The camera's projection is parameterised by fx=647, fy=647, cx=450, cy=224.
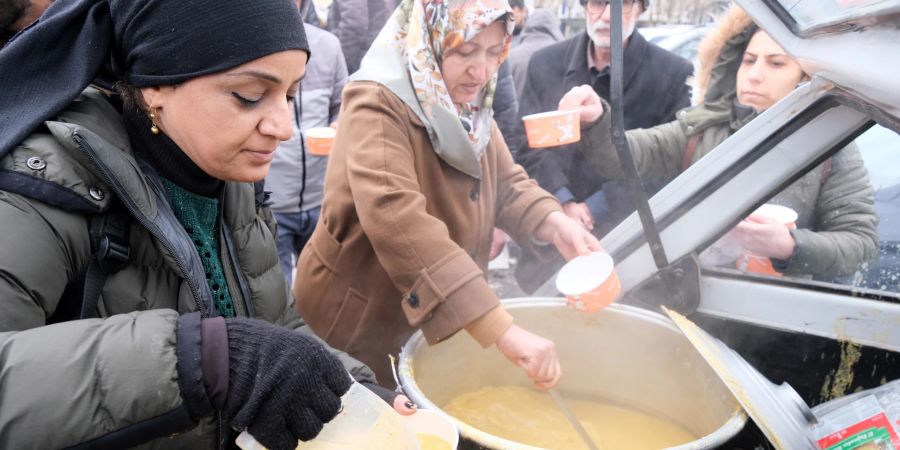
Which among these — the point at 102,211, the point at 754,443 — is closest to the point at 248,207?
the point at 102,211

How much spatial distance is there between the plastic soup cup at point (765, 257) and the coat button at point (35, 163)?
160cm

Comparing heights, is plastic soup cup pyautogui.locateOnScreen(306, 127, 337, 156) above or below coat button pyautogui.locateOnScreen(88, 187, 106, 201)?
below

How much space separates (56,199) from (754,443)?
1315mm

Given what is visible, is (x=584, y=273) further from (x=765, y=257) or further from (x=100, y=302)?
(x=100, y=302)

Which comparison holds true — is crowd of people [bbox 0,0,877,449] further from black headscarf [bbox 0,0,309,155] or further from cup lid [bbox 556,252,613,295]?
cup lid [bbox 556,252,613,295]

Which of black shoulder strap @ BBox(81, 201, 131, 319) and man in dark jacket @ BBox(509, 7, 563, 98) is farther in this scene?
man in dark jacket @ BBox(509, 7, 563, 98)

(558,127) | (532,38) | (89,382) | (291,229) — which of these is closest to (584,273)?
(558,127)

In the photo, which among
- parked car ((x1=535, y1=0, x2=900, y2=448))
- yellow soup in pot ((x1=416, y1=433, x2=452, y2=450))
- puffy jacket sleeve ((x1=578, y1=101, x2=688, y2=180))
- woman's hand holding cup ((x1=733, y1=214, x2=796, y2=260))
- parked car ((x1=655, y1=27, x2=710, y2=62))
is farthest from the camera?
parked car ((x1=655, y1=27, x2=710, y2=62))

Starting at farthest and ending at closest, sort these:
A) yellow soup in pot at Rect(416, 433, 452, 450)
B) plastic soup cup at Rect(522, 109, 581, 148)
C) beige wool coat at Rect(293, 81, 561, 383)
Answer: plastic soup cup at Rect(522, 109, 581, 148) < beige wool coat at Rect(293, 81, 561, 383) < yellow soup in pot at Rect(416, 433, 452, 450)

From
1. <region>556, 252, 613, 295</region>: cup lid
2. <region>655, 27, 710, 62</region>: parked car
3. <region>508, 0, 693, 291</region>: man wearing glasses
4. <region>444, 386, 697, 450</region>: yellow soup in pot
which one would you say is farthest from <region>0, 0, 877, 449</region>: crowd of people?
<region>655, 27, 710, 62</region>: parked car

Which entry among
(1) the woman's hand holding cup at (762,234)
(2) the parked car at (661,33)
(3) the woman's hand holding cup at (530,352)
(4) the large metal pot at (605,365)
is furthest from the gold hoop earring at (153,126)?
(2) the parked car at (661,33)

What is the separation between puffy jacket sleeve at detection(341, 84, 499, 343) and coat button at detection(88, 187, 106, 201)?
713 mm

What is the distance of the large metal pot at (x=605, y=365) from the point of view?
165 cm

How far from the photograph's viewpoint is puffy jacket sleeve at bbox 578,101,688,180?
2320 mm
